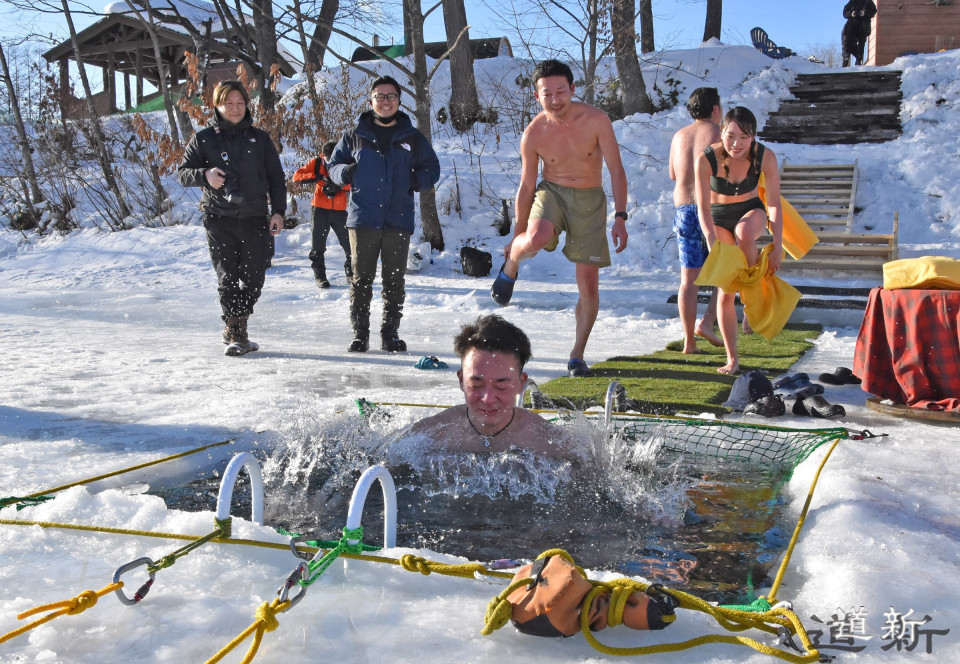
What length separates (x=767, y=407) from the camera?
14.2ft

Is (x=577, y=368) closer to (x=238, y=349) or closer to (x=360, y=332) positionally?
(x=360, y=332)

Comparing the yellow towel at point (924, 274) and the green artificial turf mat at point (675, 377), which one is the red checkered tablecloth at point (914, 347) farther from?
the green artificial turf mat at point (675, 377)

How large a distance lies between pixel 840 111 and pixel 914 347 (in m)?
12.6

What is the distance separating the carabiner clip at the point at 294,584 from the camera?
5.70 feet

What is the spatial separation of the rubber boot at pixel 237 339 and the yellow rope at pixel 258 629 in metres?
4.66

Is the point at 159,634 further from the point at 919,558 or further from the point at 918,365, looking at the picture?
the point at 918,365

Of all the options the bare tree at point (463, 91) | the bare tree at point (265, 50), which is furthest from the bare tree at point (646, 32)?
the bare tree at point (265, 50)

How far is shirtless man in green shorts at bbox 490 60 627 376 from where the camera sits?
210 inches

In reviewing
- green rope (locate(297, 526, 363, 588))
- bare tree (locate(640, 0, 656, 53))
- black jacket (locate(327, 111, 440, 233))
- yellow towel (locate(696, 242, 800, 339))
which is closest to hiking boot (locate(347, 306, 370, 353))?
black jacket (locate(327, 111, 440, 233))

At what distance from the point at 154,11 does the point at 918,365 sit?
15.9 meters

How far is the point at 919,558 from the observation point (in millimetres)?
2283

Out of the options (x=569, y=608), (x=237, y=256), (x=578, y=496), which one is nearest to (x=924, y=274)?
(x=578, y=496)

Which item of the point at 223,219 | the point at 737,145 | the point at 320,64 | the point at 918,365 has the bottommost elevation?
the point at 918,365

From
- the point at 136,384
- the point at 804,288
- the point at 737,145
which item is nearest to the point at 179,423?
the point at 136,384
